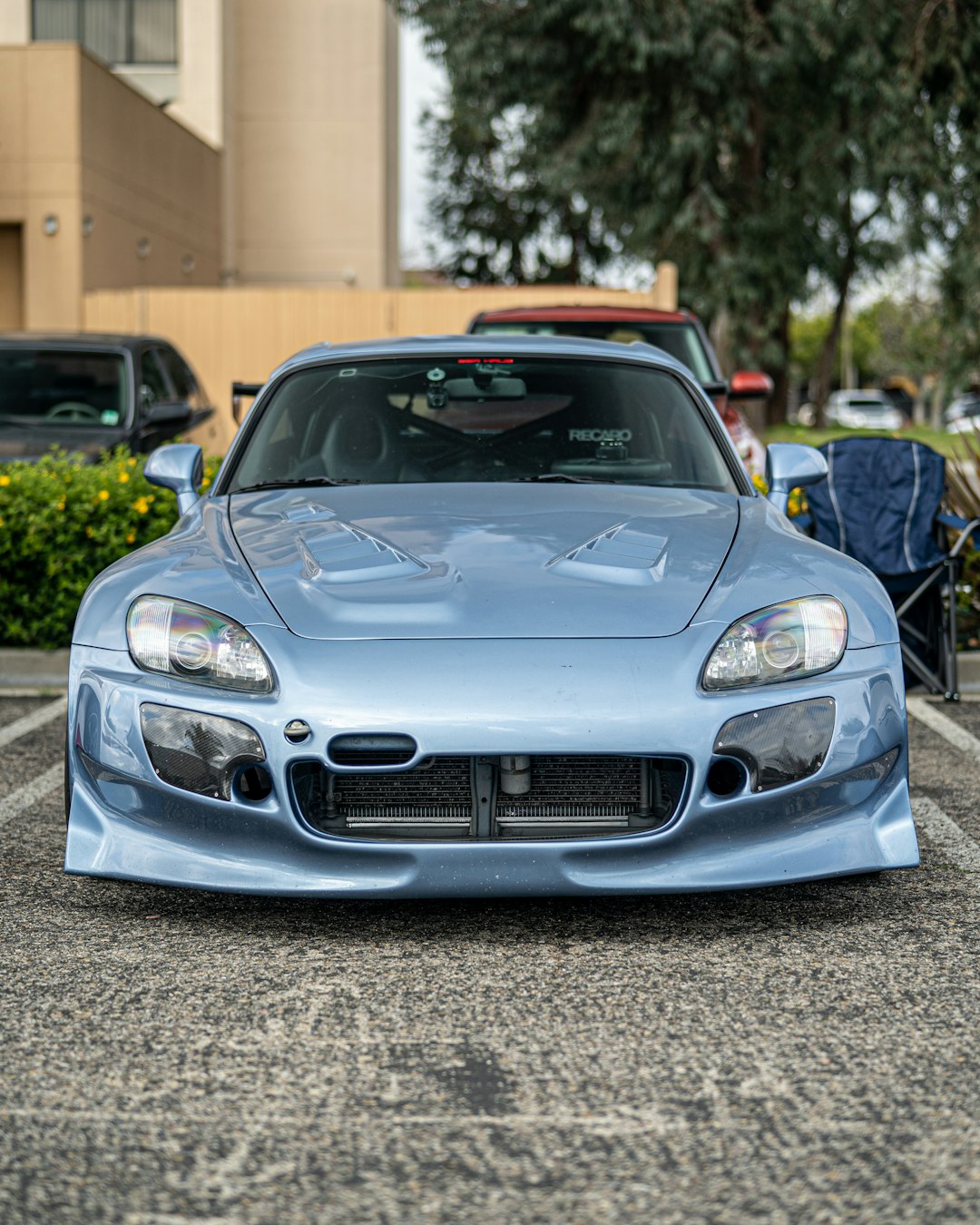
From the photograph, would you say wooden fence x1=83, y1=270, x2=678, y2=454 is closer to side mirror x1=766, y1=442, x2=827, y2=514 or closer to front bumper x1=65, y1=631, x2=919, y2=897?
side mirror x1=766, y1=442, x2=827, y2=514

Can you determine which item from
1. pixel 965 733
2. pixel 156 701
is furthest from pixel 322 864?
pixel 965 733

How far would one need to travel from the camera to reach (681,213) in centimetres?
2283

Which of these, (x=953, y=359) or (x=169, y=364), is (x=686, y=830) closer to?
(x=169, y=364)

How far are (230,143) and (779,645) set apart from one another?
88.0ft

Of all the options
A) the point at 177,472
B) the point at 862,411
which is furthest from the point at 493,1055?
the point at 862,411

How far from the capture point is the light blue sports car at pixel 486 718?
11.9 ft

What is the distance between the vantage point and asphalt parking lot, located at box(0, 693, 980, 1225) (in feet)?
8.38

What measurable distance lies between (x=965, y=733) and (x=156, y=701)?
380cm

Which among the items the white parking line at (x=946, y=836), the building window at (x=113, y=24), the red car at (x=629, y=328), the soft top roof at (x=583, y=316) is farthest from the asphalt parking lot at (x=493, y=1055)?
the building window at (x=113, y=24)

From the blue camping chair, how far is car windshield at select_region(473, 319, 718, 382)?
10.5ft

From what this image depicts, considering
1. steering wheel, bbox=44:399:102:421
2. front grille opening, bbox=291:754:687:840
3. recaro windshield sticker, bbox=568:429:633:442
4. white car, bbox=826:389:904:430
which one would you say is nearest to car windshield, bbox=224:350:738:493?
recaro windshield sticker, bbox=568:429:633:442

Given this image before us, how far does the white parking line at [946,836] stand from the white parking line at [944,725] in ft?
2.51

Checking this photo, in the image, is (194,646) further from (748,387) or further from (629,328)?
(629,328)

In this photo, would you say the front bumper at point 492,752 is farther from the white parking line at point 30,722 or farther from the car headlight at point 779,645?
the white parking line at point 30,722
